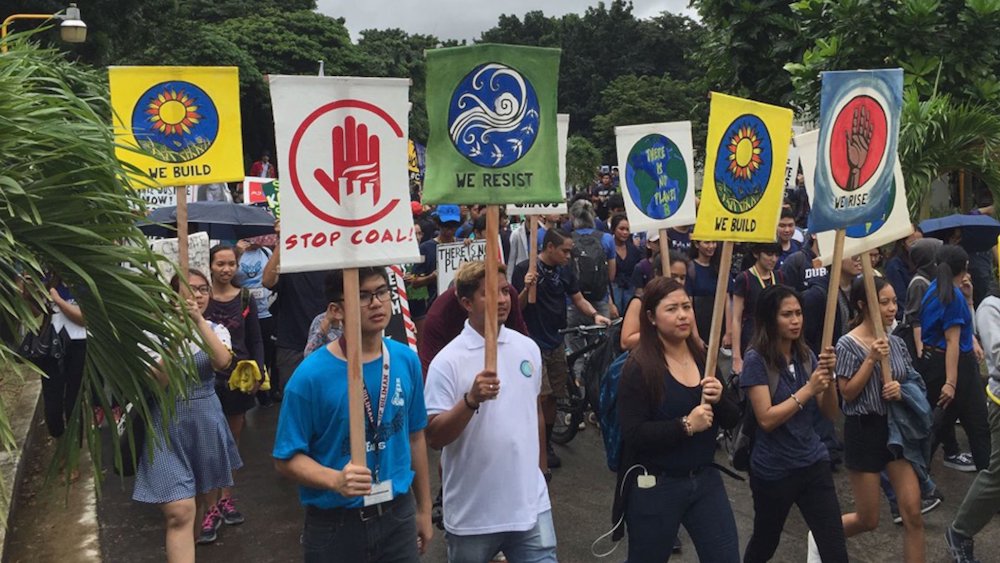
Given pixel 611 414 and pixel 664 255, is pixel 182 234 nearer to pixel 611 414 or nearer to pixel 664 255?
pixel 611 414

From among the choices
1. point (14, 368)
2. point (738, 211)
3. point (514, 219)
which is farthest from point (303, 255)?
point (514, 219)

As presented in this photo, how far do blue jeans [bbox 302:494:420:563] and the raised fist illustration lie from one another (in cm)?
286

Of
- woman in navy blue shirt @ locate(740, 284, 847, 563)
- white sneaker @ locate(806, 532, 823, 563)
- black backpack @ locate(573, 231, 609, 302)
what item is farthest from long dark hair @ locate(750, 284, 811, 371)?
black backpack @ locate(573, 231, 609, 302)

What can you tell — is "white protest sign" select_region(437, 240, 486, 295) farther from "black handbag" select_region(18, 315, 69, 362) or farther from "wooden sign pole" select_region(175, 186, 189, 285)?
"wooden sign pole" select_region(175, 186, 189, 285)

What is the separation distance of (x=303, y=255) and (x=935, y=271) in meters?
4.98

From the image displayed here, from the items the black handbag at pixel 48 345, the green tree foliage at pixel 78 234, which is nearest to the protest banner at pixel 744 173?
the green tree foliage at pixel 78 234

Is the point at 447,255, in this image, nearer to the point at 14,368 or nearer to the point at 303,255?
the point at 303,255

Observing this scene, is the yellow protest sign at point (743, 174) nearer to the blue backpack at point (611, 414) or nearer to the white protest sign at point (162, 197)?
the blue backpack at point (611, 414)

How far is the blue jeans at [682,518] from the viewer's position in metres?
4.34

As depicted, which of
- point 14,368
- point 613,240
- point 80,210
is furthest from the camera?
point 613,240

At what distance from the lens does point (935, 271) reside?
22.8ft

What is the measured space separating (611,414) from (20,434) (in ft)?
18.8

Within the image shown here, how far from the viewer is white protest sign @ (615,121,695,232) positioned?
6.84 meters

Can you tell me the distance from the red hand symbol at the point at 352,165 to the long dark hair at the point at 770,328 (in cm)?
215
